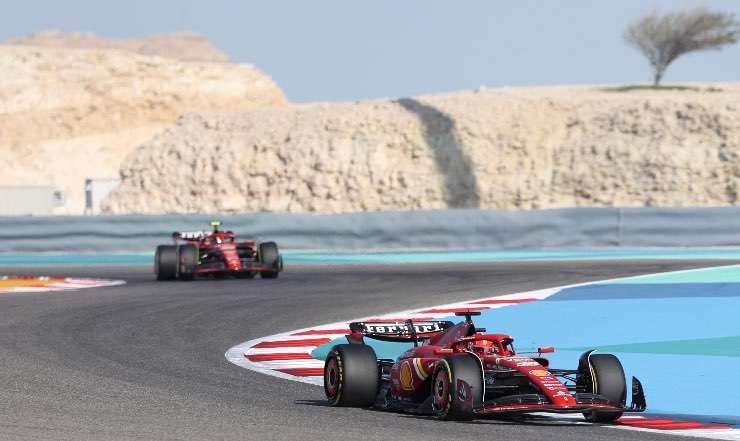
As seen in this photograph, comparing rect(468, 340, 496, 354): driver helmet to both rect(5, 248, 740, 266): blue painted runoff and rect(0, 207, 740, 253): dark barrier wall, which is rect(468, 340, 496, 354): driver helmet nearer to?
rect(5, 248, 740, 266): blue painted runoff

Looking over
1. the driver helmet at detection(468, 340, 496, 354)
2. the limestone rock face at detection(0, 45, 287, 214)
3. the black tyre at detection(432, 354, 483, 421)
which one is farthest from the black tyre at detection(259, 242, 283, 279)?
the limestone rock face at detection(0, 45, 287, 214)

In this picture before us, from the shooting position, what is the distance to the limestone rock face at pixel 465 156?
4138cm

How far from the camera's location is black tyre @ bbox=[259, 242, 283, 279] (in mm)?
21672

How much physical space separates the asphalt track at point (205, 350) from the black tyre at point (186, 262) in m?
0.55

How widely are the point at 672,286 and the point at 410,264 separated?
781 cm

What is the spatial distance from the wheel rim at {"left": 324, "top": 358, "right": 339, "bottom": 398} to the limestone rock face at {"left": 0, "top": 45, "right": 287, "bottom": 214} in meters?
58.7

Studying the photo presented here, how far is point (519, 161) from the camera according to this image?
43.8 metres

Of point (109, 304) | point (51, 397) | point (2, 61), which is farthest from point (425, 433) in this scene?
point (2, 61)

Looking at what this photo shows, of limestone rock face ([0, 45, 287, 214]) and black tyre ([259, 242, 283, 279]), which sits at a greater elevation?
limestone rock face ([0, 45, 287, 214])

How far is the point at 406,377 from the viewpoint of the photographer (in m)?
8.69

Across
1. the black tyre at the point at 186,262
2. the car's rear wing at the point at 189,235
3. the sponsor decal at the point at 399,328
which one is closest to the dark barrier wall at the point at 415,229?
the car's rear wing at the point at 189,235

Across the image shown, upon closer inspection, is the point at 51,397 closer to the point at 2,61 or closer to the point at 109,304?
the point at 109,304

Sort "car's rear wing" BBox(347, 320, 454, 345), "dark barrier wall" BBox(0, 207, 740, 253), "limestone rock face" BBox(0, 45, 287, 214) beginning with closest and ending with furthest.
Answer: "car's rear wing" BBox(347, 320, 454, 345), "dark barrier wall" BBox(0, 207, 740, 253), "limestone rock face" BBox(0, 45, 287, 214)

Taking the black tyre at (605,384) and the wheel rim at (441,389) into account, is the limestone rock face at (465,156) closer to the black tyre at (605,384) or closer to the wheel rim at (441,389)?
the black tyre at (605,384)
